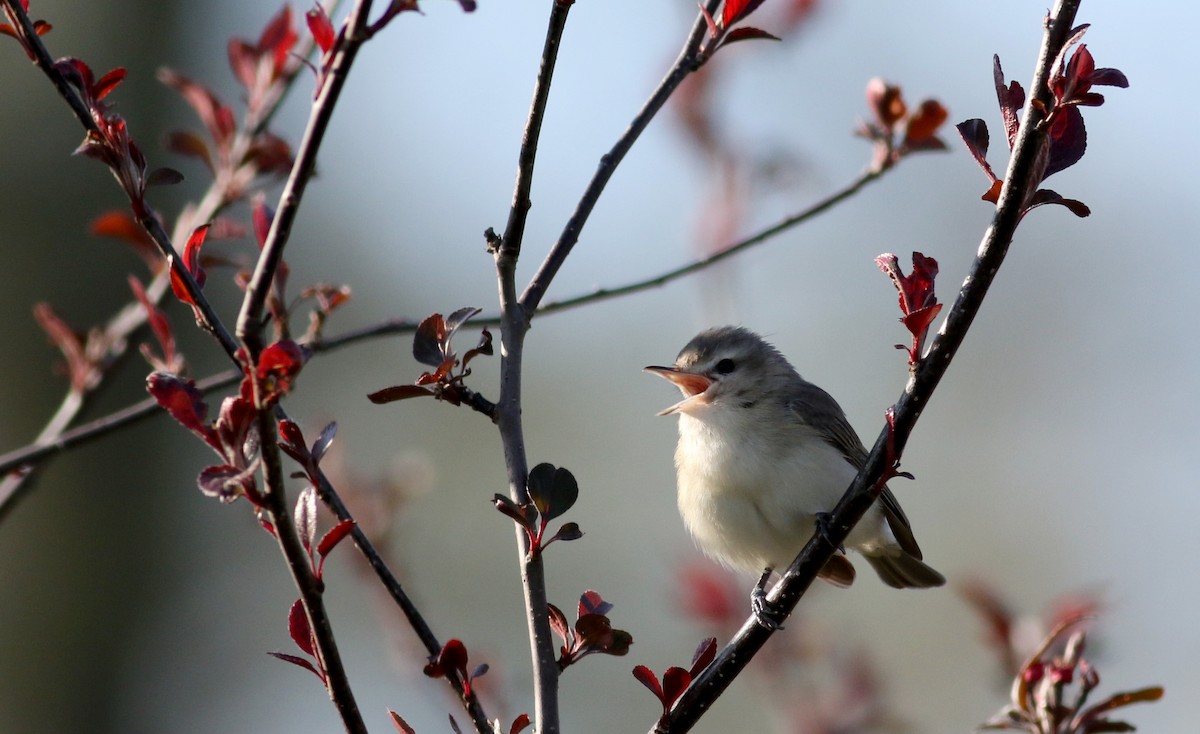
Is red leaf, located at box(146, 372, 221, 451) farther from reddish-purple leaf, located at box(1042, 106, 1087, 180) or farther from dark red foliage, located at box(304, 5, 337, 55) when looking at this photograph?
reddish-purple leaf, located at box(1042, 106, 1087, 180)

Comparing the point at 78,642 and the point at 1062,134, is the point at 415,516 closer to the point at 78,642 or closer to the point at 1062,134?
the point at 78,642

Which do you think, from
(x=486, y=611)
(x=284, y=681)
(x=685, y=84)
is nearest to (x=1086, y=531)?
(x=486, y=611)

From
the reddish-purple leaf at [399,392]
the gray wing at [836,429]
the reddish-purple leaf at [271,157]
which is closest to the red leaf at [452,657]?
the reddish-purple leaf at [399,392]

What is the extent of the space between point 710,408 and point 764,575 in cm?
61

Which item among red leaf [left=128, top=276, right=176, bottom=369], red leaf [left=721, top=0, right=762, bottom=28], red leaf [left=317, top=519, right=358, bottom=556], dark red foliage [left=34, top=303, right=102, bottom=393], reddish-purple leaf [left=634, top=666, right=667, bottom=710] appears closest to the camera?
red leaf [left=317, top=519, right=358, bottom=556]

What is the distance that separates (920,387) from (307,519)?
905 mm

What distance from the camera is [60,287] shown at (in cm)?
796

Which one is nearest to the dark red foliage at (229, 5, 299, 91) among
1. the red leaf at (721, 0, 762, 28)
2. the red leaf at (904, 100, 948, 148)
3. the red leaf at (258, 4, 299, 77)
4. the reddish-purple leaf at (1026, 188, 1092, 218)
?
the red leaf at (258, 4, 299, 77)

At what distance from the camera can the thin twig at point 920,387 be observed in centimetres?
157

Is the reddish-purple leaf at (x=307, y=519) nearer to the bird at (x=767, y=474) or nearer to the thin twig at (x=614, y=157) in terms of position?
the thin twig at (x=614, y=157)

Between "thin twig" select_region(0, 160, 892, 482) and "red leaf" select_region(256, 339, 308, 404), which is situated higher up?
"red leaf" select_region(256, 339, 308, 404)

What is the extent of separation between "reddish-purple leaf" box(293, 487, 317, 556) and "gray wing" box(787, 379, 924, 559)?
8.76 ft

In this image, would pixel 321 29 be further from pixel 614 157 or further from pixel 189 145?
pixel 189 145

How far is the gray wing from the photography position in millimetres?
3912
